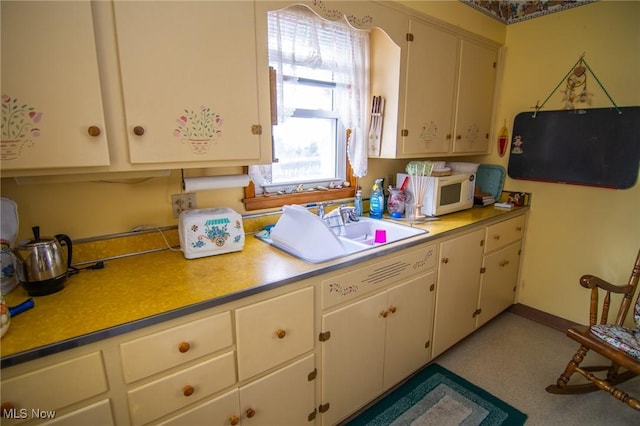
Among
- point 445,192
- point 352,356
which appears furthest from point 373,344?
point 445,192

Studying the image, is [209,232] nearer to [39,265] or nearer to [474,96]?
[39,265]

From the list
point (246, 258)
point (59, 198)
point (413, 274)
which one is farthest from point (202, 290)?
point (413, 274)

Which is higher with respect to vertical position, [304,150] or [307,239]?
[304,150]

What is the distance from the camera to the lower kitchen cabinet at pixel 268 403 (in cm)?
115

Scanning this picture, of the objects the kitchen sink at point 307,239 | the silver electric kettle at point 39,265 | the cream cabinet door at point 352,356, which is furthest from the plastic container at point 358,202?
the silver electric kettle at point 39,265

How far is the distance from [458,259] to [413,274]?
1.51 ft

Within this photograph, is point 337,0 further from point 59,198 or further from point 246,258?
point 59,198

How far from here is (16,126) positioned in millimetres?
964

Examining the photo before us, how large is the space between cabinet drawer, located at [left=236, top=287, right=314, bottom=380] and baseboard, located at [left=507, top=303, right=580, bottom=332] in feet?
7.46

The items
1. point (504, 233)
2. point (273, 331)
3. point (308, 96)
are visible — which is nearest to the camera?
point (273, 331)

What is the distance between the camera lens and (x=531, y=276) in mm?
2727

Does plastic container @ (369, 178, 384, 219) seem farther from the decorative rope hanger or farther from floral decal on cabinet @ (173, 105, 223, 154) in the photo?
the decorative rope hanger

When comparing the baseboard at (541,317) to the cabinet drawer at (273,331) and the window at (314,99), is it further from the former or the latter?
the cabinet drawer at (273,331)

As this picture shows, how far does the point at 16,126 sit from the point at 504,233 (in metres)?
2.75
